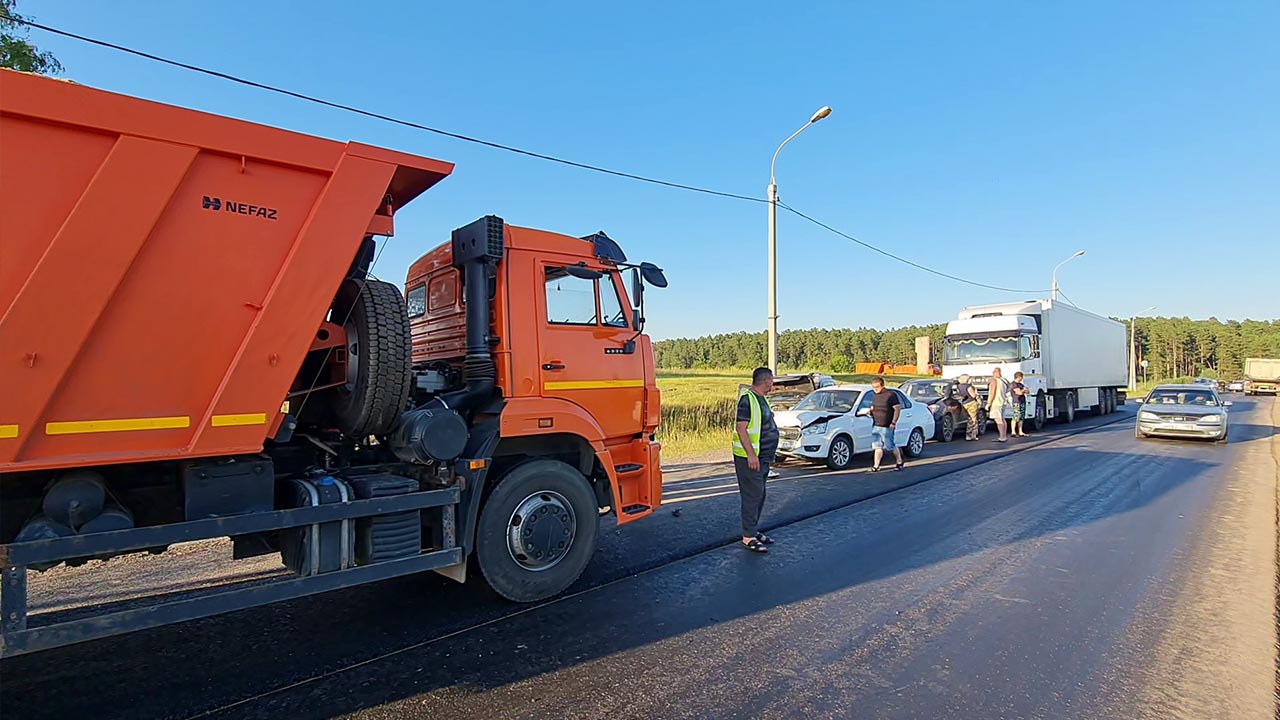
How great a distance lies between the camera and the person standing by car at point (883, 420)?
36.6ft

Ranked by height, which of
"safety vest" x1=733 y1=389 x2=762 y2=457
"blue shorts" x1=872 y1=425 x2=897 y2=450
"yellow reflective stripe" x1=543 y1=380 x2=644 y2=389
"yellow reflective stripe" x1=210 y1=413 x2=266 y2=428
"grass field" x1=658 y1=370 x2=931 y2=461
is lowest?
"grass field" x1=658 y1=370 x2=931 y2=461

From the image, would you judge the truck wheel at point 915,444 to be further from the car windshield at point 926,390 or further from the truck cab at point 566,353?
the truck cab at point 566,353

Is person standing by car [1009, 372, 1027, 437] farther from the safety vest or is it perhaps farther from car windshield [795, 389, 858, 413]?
the safety vest

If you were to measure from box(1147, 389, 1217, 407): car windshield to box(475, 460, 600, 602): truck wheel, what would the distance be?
16443 millimetres

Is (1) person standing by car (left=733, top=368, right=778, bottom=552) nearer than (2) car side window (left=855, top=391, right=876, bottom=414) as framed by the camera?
Yes

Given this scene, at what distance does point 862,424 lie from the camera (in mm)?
12109

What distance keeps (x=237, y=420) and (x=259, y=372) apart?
0.28m

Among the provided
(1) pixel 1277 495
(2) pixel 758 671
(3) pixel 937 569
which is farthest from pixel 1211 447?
(2) pixel 758 671

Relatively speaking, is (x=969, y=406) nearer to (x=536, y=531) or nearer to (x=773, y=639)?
(x=773, y=639)

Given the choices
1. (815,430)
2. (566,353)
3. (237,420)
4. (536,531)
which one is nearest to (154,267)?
(237,420)

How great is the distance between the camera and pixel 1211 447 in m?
14.0

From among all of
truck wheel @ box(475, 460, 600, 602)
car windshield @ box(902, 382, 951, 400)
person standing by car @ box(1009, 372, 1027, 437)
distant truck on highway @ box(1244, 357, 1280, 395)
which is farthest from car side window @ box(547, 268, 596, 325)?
distant truck on highway @ box(1244, 357, 1280, 395)

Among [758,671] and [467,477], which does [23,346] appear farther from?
Answer: [758,671]

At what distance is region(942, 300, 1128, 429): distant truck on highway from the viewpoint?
60.0 feet
